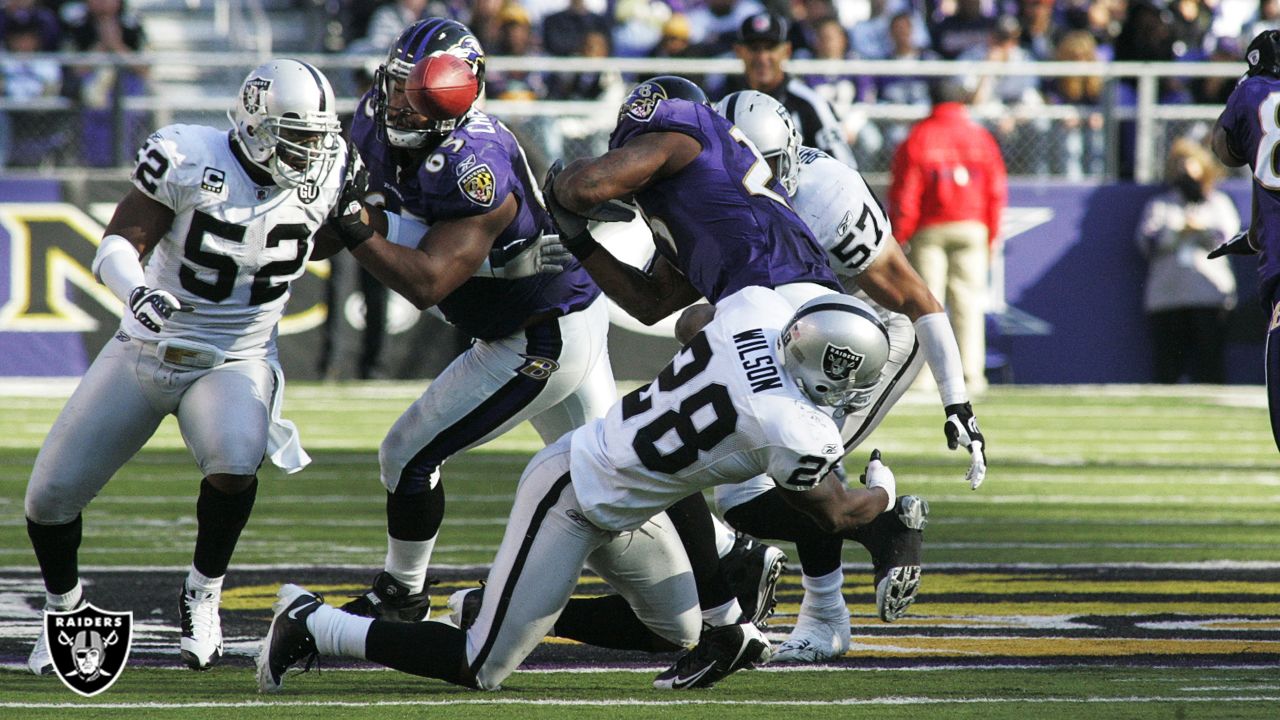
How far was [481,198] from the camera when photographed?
503cm

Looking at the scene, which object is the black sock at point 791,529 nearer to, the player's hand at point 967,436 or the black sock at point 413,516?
the player's hand at point 967,436

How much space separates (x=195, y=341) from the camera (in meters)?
4.77

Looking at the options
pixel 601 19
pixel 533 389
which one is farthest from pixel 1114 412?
pixel 533 389

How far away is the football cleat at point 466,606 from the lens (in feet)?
15.4

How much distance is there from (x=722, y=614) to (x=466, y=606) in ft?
2.08

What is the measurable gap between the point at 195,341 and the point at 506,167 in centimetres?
96

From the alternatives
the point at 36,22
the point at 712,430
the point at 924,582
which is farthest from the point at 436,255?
the point at 36,22

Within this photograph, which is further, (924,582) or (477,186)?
(924,582)

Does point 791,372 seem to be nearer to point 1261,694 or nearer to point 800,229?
point 800,229

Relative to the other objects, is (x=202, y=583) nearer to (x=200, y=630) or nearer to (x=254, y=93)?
(x=200, y=630)

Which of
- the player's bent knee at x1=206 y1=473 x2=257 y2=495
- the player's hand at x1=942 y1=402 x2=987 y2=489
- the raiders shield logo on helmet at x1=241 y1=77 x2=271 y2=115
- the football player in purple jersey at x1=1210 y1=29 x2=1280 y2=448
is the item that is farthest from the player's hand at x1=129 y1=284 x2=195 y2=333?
the football player in purple jersey at x1=1210 y1=29 x2=1280 y2=448

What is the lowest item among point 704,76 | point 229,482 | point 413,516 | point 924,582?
point 924,582

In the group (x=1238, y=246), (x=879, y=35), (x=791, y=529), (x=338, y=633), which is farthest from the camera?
(x=879, y=35)

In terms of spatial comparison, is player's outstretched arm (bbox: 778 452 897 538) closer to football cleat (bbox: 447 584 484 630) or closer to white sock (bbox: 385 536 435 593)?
football cleat (bbox: 447 584 484 630)
